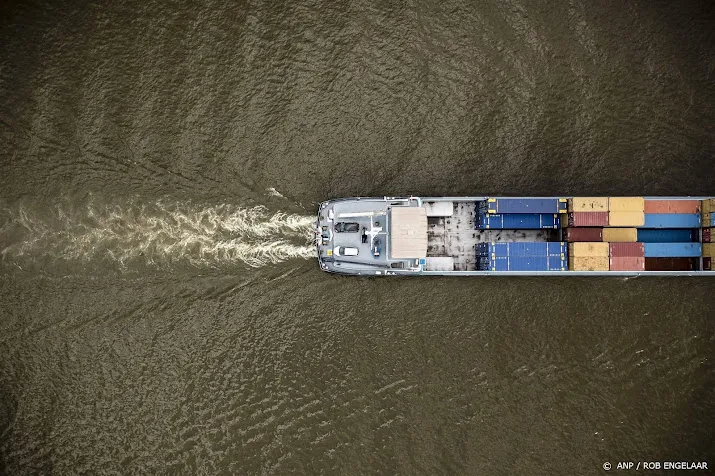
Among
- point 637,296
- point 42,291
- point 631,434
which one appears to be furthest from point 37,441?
point 637,296

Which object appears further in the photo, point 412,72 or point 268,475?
point 412,72

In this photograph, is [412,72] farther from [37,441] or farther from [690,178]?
[37,441]

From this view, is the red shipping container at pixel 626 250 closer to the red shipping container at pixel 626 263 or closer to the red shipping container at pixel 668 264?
the red shipping container at pixel 626 263

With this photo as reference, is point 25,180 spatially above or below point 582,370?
above

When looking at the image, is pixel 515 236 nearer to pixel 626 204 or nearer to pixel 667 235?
pixel 626 204

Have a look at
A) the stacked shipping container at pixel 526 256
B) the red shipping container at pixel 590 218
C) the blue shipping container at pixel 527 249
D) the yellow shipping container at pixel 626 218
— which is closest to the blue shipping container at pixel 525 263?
the stacked shipping container at pixel 526 256

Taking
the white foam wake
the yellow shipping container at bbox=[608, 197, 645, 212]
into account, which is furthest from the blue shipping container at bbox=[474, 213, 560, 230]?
the white foam wake

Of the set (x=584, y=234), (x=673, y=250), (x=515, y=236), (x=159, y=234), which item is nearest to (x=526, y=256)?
(x=515, y=236)

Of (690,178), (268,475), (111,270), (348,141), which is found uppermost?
(348,141)
